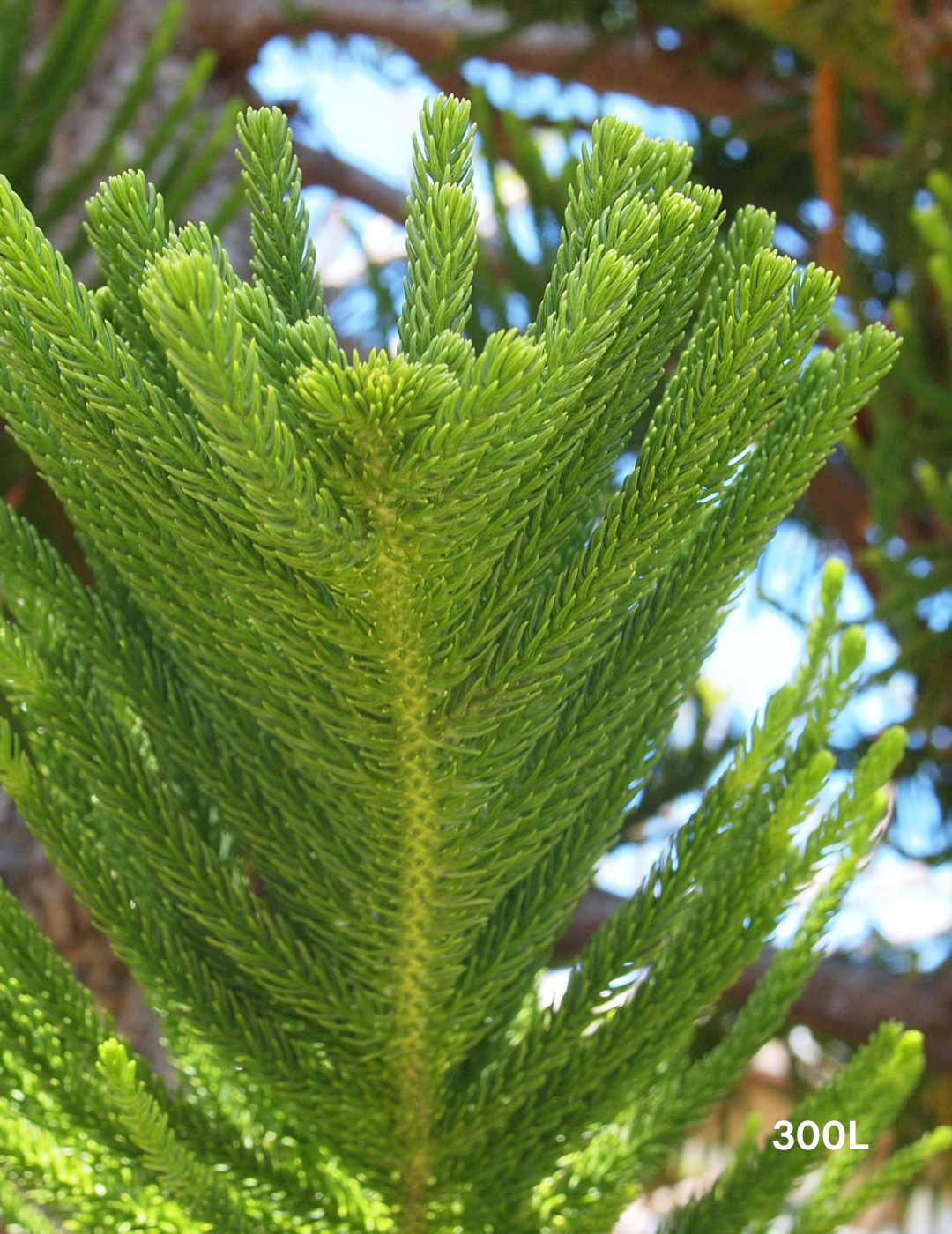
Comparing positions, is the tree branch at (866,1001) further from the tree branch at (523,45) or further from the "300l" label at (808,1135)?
the tree branch at (523,45)

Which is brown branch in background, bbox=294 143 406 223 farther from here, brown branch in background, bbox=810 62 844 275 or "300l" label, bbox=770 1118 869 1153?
"300l" label, bbox=770 1118 869 1153

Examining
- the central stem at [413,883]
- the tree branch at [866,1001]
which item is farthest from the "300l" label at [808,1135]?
the tree branch at [866,1001]

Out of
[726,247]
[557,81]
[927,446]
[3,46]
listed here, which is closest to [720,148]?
[557,81]

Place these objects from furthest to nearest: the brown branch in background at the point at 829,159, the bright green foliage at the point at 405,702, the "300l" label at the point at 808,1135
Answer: the brown branch in background at the point at 829,159 → the "300l" label at the point at 808,1135 → the bright green foliage at the point at 405,702

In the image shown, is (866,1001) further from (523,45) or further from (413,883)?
(523,45)

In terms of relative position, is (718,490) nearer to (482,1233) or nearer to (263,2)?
(482,1233)

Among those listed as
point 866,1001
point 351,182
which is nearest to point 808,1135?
point 866,1001

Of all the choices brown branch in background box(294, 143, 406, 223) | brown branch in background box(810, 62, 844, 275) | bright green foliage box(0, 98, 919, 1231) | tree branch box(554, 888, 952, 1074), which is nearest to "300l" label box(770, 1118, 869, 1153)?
bright green foliage box(0, 98, 919, 1231)
